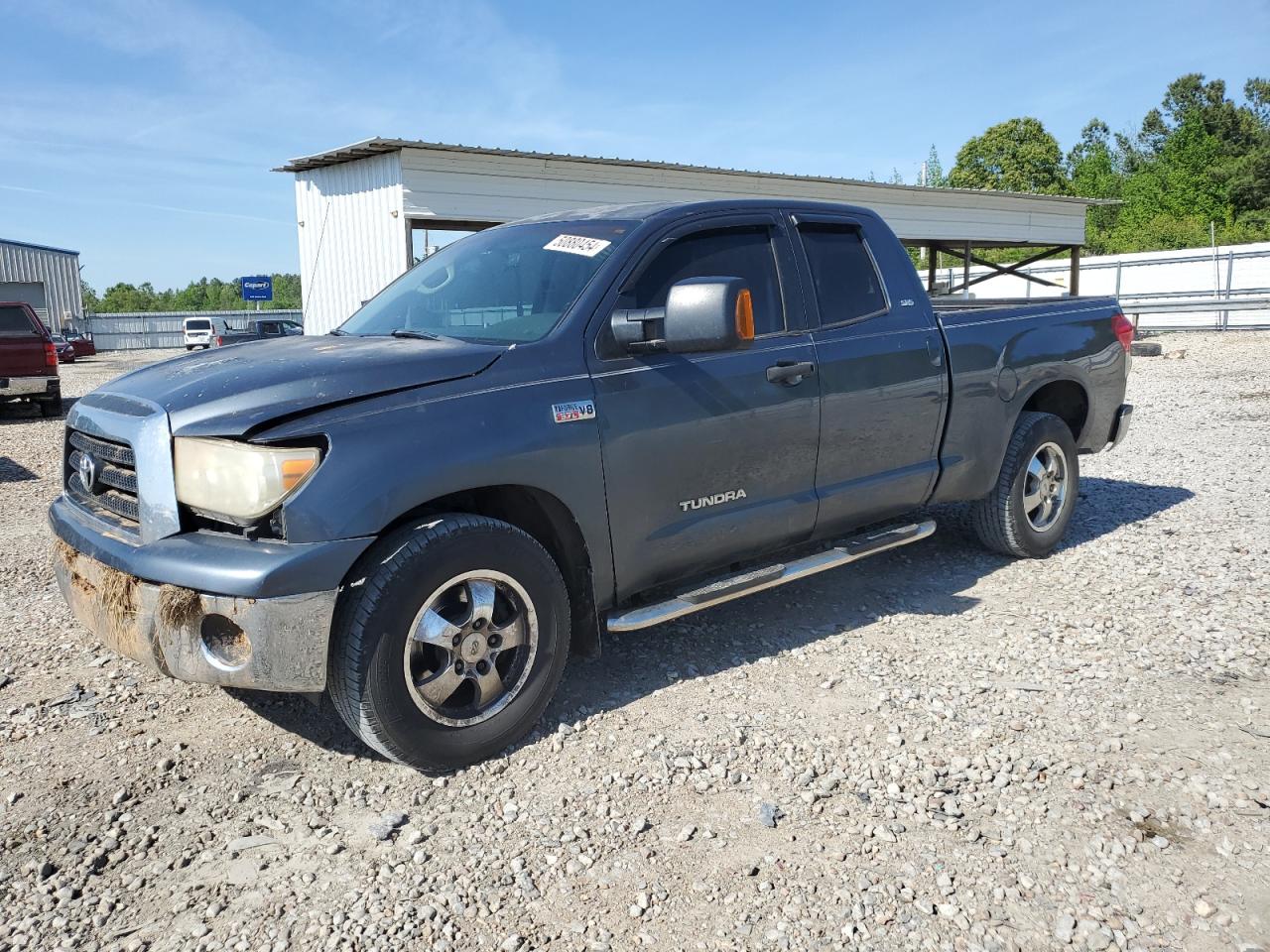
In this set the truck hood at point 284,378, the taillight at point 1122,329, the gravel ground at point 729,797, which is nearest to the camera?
the gravel ground at point 729,797

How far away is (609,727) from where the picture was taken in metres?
3.71

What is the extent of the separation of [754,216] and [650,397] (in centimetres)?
118

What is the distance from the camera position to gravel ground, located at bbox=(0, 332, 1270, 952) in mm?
2604

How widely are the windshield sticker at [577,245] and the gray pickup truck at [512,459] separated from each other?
0.01 metres

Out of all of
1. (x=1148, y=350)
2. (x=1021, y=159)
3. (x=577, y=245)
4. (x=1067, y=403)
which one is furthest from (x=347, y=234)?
(x=1021, y=159)

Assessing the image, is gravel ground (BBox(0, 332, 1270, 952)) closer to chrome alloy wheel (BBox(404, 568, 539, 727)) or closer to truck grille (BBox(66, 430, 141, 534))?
chrome alloy wheel (BBox(404, 568, 539, 727))

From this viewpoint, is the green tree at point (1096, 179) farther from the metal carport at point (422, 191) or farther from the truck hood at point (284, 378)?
the truck hood at point (284, 378)

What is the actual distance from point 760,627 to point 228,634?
Result: 2.54 meters

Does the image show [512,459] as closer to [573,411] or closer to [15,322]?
[573,411]

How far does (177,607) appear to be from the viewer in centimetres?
304

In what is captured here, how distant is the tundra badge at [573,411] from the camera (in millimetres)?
3523

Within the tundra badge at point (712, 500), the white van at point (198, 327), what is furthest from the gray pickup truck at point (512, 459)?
the white van at point (198, 327)

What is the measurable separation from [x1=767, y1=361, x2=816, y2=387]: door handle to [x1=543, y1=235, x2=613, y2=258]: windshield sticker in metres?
0.88

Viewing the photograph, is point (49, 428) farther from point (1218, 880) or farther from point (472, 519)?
point (1218, 880)
